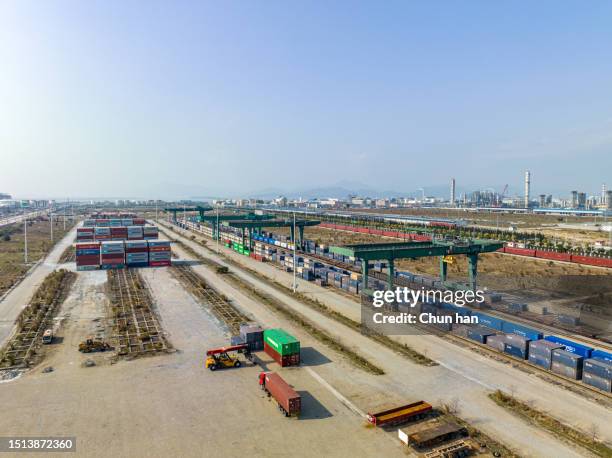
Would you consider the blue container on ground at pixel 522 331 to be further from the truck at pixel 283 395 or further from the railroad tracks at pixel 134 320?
the railroad tracks at pixel 134 320

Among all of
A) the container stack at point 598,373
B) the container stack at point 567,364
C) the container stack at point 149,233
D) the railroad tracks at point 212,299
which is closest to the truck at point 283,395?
the railroad tracks at point 212,299

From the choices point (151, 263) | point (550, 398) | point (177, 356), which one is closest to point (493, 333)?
point (550, 398)

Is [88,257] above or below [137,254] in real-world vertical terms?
below

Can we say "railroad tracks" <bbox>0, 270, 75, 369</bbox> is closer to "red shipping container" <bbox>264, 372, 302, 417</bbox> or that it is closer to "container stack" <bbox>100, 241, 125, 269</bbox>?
"container stack" <bbox>100, 241, 125, 269</bbox>

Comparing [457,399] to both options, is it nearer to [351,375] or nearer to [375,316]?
[351,375]

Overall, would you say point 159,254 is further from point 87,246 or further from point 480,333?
point 480,333

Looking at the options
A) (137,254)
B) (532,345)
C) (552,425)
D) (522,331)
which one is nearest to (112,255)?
(137,254)
